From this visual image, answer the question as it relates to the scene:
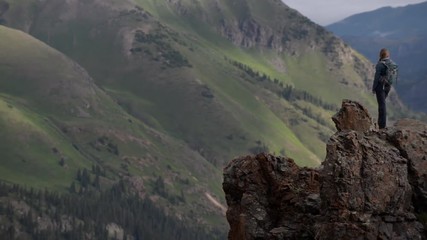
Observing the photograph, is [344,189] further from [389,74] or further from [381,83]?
[389,74]

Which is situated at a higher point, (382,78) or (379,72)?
(379,72)

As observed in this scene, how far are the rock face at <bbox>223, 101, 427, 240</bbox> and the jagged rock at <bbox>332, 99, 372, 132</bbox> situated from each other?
7 centimetres

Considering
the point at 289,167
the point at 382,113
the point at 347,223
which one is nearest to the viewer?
the point at 347,223

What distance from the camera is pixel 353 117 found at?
51281mm

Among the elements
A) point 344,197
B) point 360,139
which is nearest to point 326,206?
point 344,197

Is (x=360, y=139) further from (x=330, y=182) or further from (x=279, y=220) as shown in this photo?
(x=279, y=220)

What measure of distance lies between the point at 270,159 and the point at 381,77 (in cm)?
1126

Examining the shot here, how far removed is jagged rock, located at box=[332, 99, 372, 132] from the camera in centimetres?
5106

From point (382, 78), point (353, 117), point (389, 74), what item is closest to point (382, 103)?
point (382, 78)

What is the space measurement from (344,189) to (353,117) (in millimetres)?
9889

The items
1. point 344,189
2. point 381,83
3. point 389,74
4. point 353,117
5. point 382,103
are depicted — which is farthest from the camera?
point 382,103

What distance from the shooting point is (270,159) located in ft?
169

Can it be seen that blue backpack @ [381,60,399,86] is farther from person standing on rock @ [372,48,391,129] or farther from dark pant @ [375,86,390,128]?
dark pant @ [375,86,390,128]

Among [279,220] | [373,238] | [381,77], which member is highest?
[381,77]
